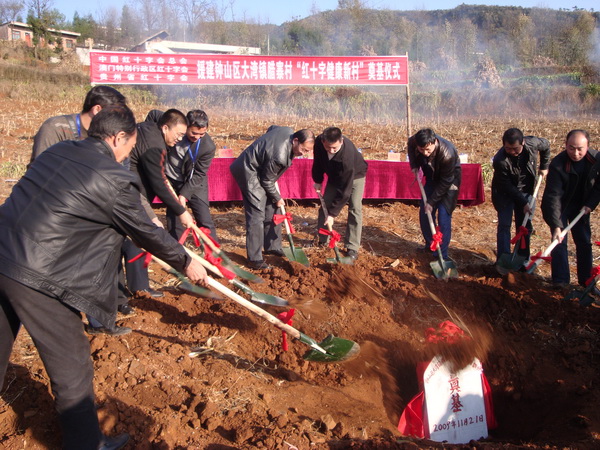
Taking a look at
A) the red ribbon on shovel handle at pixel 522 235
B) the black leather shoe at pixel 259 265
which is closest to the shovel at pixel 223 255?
the black leather shoe at pixel 259 265

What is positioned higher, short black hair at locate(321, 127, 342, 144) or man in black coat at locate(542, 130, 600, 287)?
short black hair at locate(321, 127, 342, 144)

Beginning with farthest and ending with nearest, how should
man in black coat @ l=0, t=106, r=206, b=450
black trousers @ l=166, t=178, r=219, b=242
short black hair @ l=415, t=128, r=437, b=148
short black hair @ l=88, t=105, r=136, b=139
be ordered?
black trousers @ l=166, t=178, r=219, b=242, short black hair @ l=415, t=128, r=437, b=148, short black hair @ l=88, t=105, r=136, b=139, man in black coat @ l=0, t=106, r=206, b=450

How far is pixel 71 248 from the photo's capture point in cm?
A: 246

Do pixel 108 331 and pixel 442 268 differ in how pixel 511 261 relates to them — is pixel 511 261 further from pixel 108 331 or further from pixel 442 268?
pixel 108 331

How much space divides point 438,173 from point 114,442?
4.19 m

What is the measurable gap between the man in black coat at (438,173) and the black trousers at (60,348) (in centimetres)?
388

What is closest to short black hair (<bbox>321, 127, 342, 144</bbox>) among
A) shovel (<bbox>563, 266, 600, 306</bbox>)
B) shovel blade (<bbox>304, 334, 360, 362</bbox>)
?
shovel blade (<bbox>304, 334, 360, 362</bbox>)

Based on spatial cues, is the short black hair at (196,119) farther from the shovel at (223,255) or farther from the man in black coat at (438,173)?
the man in black coat at (438,173)

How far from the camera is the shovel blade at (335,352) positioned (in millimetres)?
3725

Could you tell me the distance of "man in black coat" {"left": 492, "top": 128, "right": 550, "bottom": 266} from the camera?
5516mm

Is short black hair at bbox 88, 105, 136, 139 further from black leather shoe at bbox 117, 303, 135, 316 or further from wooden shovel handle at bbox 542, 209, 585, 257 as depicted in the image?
wooden shovel handle at bbox 542, 209, 585, 257

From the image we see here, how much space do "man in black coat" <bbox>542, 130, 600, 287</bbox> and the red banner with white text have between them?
643cm

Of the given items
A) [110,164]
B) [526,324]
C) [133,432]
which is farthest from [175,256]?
[526,324]

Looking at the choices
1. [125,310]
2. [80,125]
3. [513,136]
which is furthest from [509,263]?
[80,125]
